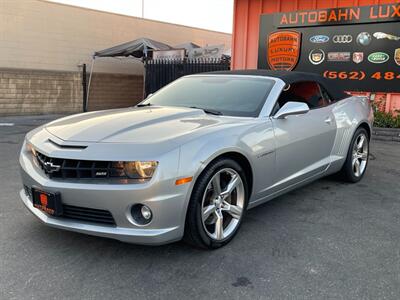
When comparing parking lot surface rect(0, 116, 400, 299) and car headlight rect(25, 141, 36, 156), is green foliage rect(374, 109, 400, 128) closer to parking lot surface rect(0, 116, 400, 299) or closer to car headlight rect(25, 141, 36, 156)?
parking lot surface rect(0, 116, 400, 299)

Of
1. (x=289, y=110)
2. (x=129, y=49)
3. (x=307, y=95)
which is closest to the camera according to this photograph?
(x=289, y=110)

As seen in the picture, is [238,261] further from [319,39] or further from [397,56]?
[319,39]

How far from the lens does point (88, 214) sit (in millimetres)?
2932

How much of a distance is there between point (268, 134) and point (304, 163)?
78 cm

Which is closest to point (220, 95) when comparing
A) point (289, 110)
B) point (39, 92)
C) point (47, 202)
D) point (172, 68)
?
point (289, 110)

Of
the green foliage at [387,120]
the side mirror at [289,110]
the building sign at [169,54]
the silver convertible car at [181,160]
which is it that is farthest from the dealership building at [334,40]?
the side mirror at [289,110]

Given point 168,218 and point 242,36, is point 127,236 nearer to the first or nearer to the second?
point 168,218

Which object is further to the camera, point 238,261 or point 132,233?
point 238,261

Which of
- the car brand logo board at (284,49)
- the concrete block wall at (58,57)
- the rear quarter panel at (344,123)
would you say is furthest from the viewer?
the concrete block wall at (58,57)

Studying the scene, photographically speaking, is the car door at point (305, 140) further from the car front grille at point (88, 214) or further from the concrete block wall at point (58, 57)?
the concrete block wall at point (58, 57)

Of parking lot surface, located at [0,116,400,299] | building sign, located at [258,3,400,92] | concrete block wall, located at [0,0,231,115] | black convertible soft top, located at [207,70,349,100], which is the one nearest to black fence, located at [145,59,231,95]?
building sign, located at [258,3,400,92]

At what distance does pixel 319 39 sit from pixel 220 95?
7.08 m

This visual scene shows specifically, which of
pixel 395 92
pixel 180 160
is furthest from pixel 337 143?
pixel 395 92

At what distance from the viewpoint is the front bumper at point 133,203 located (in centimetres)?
279
